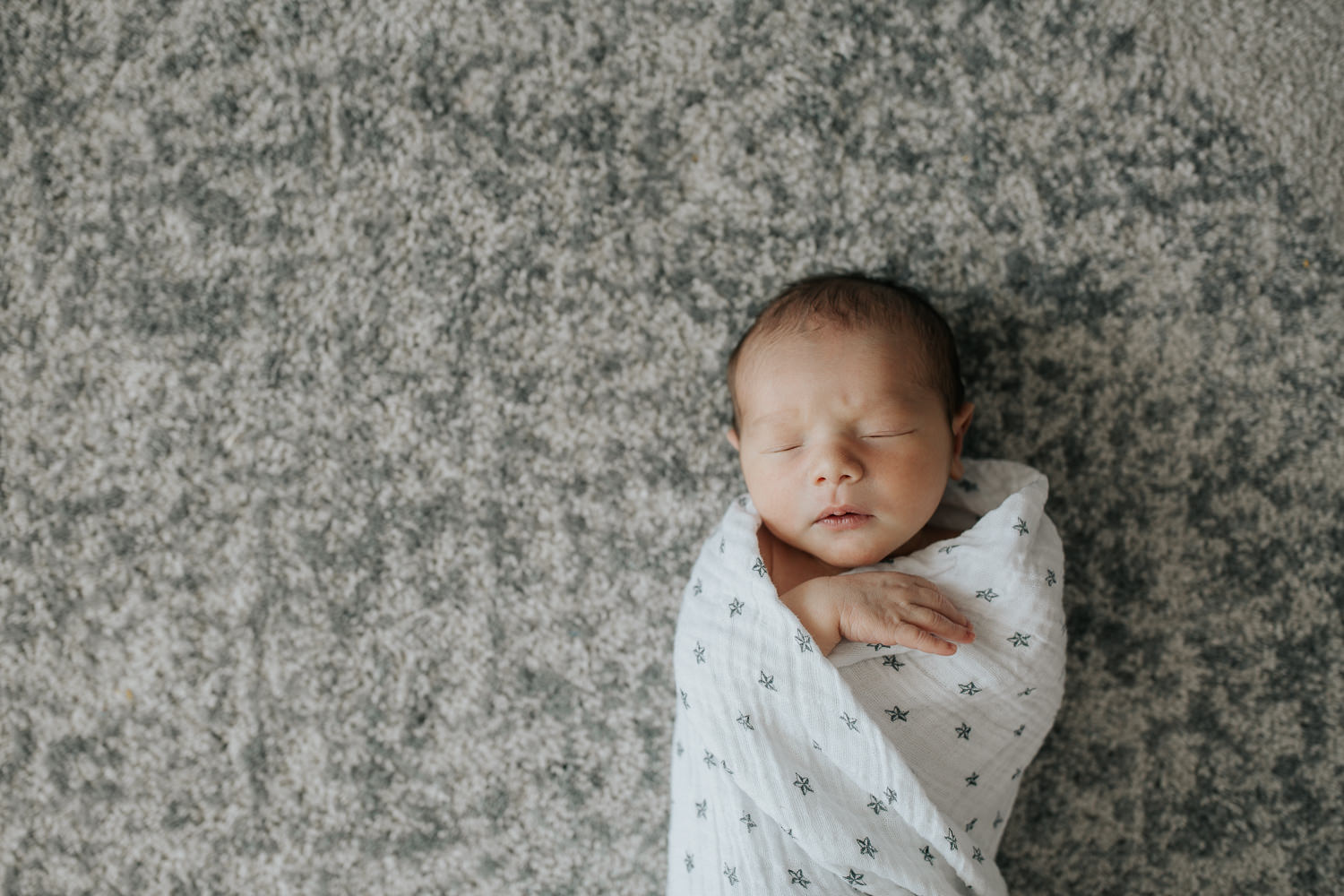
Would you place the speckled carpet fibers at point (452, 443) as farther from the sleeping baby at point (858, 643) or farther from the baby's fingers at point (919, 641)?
the baby's fingers at point (919, 641)

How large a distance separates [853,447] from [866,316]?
0.45 ft

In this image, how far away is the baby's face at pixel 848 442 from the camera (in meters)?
0.82

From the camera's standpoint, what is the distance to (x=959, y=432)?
0.92m

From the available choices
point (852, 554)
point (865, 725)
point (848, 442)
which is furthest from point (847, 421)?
point (865, 725)

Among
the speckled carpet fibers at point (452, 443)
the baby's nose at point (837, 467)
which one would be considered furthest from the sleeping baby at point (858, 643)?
the speckled carpet fibers at point (452, 443)

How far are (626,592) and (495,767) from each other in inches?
10.4

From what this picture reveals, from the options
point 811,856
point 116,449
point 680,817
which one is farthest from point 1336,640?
point 116,449

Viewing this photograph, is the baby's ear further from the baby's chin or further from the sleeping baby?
the baby's chin

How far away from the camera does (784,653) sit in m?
0.82

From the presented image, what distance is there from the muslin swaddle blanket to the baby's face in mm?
71

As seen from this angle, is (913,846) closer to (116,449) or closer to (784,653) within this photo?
(784,653)

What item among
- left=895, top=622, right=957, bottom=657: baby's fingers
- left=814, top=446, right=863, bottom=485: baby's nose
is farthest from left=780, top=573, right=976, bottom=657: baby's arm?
left=814, top=446, right=863, bottom=485: baby's nose

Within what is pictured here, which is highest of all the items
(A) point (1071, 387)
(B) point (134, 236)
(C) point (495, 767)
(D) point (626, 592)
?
(B) point (134, 236)

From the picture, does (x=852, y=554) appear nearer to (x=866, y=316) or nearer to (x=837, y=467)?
(x=837, y=467)
